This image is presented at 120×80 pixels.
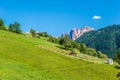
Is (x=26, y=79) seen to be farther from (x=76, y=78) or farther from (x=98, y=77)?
(x=98, y=77)

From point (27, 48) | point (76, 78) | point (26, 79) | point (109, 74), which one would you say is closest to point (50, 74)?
point (76, 78)

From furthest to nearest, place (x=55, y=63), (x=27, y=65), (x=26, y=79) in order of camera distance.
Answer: (x=55, y=63)
(x=27, y=65)
(x=26, y=79)

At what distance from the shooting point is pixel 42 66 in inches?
3654

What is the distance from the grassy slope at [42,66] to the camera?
8000 cm

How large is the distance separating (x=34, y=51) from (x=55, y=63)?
1359cm

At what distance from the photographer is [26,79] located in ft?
231

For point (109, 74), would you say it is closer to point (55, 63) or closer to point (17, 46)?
point (55, 63)

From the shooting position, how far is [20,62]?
90875 millimetres

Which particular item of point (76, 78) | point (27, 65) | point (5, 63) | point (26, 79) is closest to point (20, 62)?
point (27, 65)

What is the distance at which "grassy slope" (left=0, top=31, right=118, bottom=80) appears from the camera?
262 ft

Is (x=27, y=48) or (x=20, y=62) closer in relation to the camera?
(x=20, y=62)

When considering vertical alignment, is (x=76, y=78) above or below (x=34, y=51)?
below

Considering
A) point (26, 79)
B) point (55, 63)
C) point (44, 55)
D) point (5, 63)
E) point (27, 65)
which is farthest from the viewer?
point (44, 55)

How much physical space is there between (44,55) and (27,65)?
60.5 feet
